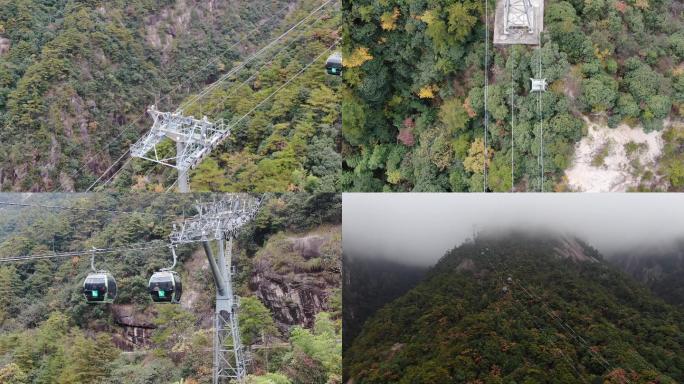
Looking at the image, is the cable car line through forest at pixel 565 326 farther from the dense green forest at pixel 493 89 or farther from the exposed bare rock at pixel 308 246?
the exposed bare rock at pixel 308 246

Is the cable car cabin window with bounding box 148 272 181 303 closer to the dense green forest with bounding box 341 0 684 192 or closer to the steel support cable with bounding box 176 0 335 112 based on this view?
the steel support cable with bounding box 176 0 335 112

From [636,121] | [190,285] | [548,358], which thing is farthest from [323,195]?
[636,121]

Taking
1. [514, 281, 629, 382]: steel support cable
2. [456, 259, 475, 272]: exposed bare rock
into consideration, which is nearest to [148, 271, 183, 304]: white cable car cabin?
[456, 259, 475, 272]: exposed bare rock

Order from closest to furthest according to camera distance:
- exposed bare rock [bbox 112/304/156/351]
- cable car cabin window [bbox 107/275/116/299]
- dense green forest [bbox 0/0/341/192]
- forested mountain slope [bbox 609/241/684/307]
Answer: cable car cabin window [bbox 107/275/116/299], dense green forest [bbox 0/0/341/192], exposed bare rock [bbox 112/304/156/351], forested mountain slope [bbox 609/241/684/307]

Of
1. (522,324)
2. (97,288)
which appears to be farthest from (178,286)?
(522,324)

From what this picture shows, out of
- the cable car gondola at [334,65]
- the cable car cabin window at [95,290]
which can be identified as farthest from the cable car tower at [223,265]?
the cable car gondola at [334,65]

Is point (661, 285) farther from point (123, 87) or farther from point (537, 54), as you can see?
point (123, 87)

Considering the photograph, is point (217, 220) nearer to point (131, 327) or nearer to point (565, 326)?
point (131, 327)
